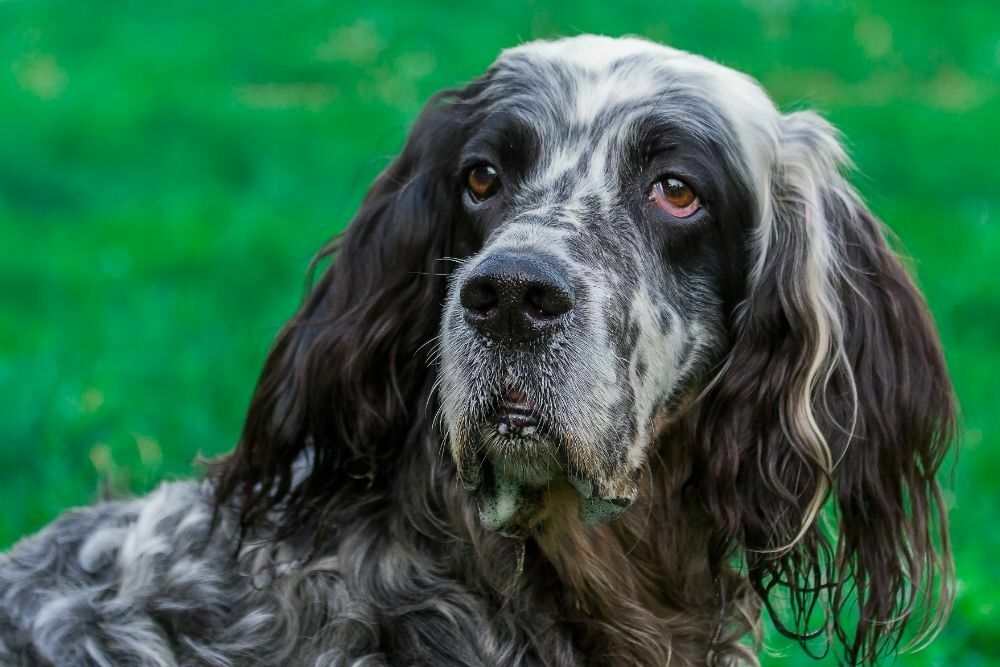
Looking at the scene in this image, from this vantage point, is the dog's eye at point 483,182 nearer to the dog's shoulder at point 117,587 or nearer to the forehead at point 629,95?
the forehead at point 629,95

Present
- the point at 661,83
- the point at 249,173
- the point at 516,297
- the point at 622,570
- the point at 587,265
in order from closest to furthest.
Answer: the point at 516,297, the point at 587,265, the point at 622,570, the point at 661,83, the point at 249,173

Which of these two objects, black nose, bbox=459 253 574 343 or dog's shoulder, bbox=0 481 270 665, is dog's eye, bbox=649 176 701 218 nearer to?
black nose, bbox=459 253 574 343

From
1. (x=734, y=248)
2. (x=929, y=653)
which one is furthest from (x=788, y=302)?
(x=929, y=653)

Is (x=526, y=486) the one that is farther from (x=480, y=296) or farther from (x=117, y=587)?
(x=117, y=587)

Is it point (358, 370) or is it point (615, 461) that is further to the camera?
point (358, 370)

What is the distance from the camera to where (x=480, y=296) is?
3.45 metres

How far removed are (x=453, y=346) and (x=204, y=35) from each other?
9107mm

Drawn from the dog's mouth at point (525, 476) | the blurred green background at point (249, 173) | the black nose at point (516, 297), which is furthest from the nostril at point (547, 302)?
the blurred green background at point (249, 173)

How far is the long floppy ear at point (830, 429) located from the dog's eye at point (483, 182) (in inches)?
28.3

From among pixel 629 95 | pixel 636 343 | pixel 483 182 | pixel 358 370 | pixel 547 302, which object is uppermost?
pixel 629 95

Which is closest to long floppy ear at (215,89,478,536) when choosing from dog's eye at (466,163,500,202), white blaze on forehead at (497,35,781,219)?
dog's eye at (466,163,500,202)

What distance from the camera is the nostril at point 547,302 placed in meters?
3.42

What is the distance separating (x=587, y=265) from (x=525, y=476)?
519 millimetres

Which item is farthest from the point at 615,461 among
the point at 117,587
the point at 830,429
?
the point at 117,587
